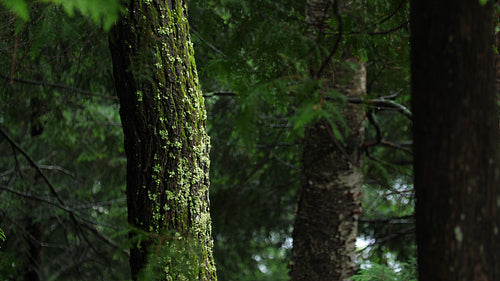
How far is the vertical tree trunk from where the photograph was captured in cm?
399

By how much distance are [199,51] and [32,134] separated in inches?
212

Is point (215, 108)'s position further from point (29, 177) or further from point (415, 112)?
point (415, 112)

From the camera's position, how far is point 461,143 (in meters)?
1.37

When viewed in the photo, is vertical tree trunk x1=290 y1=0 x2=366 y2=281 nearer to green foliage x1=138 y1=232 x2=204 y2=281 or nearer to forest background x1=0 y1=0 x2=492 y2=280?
forest background x1=0 y1=0 x2=492 y2=280

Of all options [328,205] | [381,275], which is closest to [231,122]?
[328,205]

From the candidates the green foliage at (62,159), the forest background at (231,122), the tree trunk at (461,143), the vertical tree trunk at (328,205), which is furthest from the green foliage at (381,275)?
the green foliage at (62,159)

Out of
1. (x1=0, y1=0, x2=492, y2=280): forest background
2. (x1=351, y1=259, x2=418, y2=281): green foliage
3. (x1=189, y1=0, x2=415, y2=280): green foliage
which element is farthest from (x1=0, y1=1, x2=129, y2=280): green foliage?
(x1=351, y1=259, x2=418, y2=281): green foliage

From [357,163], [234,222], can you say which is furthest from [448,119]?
[234,222]

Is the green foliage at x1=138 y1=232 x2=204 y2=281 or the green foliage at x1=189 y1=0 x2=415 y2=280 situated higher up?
the green foliage at x1=189 y1=0 x2=415 y2=280

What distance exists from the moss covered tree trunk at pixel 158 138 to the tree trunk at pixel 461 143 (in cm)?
123

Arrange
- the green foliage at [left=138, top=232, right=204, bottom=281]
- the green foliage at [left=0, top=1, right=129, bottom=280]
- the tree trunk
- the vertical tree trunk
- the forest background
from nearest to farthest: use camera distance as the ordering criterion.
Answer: the tree trunk < the green foliage at [left=138, top=232, right=204, bottom=281] < the forest background < the vertical tree trunk < the green foliage at [left=0, top=1, right=129, bottom=280]

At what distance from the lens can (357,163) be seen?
13.7 feet

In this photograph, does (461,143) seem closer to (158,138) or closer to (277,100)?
(277,100)

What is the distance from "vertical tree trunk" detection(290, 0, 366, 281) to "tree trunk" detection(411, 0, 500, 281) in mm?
2481
